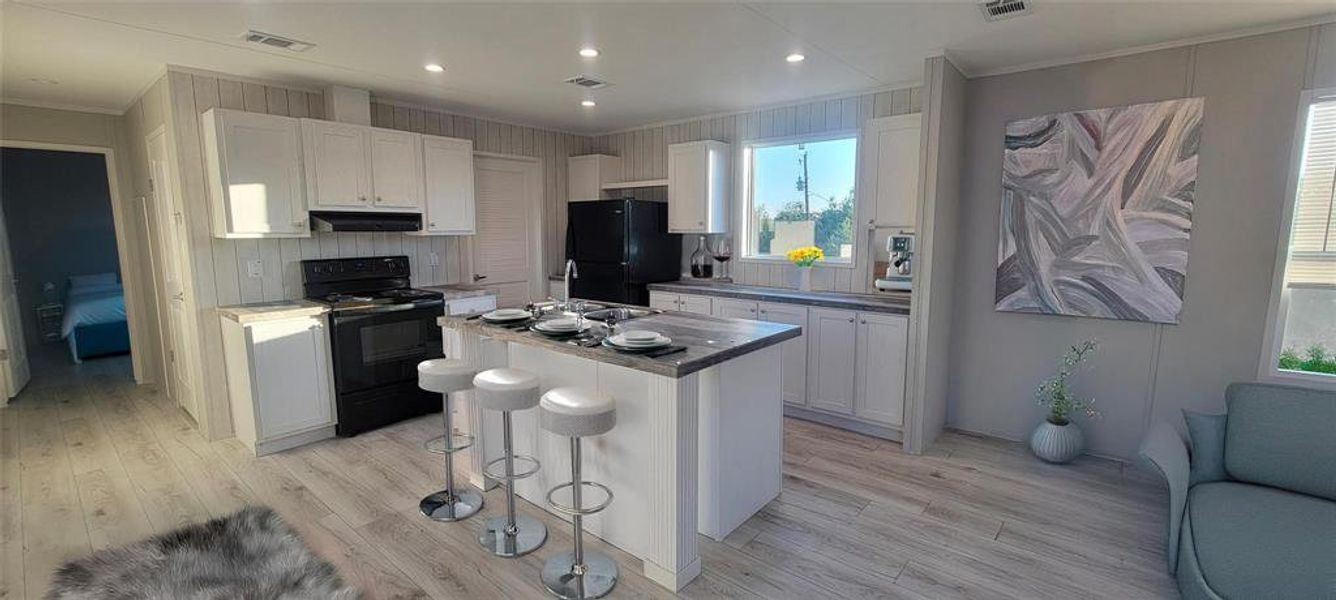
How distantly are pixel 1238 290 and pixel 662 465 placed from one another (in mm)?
3209

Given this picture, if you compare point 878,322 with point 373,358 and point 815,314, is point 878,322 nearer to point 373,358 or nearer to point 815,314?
point 815,314

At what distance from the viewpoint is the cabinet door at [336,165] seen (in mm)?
3750

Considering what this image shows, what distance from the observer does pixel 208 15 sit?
262 cm

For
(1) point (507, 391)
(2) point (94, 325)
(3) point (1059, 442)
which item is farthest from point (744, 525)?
(2) point (94, 325)

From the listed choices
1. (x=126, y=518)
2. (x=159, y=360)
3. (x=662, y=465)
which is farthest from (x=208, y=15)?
(x=159, y=360)

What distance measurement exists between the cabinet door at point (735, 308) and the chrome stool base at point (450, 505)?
85.0 inches

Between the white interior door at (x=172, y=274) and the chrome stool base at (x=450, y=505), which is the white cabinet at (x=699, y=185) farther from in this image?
the white interior door at (x=172, y=274)

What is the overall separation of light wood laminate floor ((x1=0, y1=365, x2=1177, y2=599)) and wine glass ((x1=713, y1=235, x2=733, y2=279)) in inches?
65.6

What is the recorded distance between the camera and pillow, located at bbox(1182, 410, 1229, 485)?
2502mm

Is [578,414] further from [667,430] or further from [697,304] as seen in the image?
[697,304]

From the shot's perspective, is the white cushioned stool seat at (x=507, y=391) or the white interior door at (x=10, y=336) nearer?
the white cushioned stool seat at (x=507, y=391)

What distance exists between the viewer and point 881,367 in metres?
3.70

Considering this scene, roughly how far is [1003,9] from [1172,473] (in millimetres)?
2079

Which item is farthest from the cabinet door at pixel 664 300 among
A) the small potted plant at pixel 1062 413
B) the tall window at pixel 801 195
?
the small potted plant at pixel 1062 413
